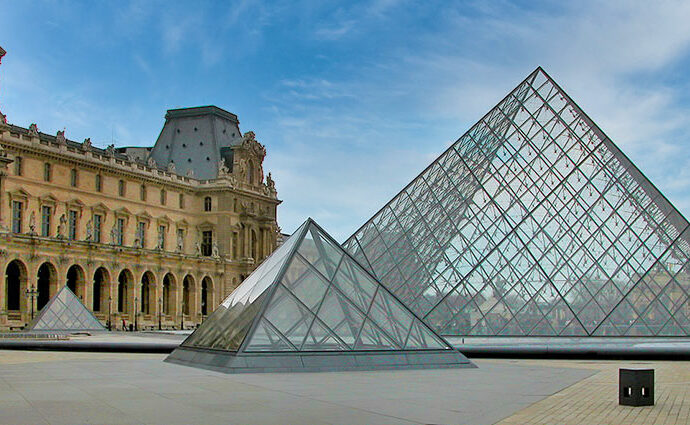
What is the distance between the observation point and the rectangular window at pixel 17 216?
190ft

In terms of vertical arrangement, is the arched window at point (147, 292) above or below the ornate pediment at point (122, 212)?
below

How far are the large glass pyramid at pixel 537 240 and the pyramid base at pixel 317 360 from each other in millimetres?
9535

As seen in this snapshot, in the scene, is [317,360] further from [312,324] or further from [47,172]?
[47,172]

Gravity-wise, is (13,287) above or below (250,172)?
below

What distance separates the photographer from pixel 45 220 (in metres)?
60.7

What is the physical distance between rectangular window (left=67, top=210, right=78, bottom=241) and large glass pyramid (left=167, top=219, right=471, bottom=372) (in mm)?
48585

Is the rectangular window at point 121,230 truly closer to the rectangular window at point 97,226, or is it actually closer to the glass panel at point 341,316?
the rectangular window at point 97,226

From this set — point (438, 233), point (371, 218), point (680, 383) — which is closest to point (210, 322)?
point (680, 383)

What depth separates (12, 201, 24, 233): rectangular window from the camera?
58062 millimetres

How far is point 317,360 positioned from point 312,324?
0.68 metres

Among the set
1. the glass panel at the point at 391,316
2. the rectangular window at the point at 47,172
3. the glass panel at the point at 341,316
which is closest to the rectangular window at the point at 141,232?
the rectangular window at the point at 47,172

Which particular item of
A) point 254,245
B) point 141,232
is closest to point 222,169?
point 254,245

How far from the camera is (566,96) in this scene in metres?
32.4

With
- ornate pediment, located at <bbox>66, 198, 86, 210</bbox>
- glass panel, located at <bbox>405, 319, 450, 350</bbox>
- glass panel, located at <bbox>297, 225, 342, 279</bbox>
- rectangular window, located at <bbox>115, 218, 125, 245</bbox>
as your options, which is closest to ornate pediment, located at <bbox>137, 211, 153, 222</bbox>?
rectangular window, located at <bbox>115, 218, 125, 245</bbox>
